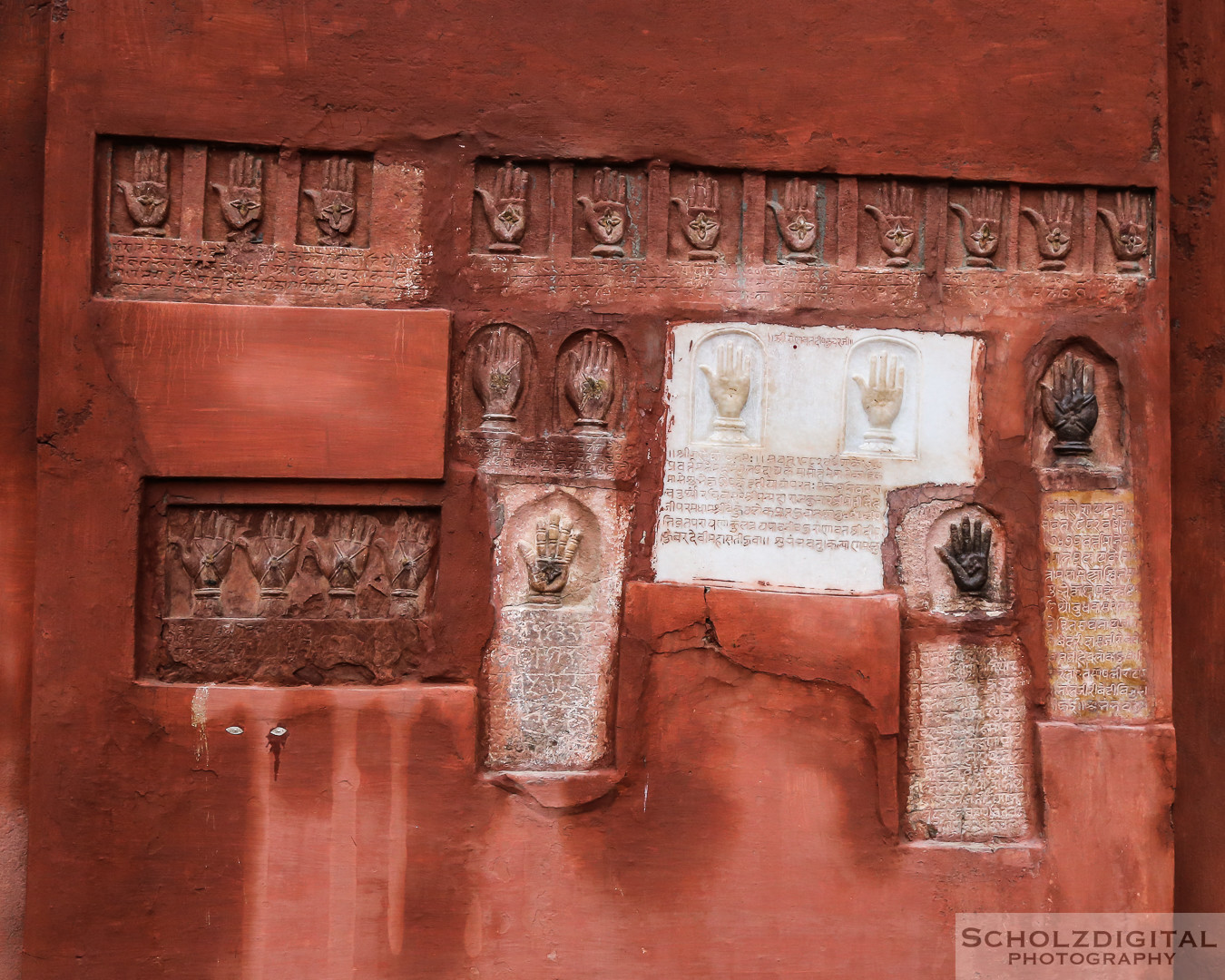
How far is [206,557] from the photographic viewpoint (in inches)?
147

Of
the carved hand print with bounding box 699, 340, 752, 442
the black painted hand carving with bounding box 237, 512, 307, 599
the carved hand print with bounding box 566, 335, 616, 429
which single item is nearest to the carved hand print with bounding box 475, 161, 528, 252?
the carved hand print with bounding box 566, 335, 616, 429

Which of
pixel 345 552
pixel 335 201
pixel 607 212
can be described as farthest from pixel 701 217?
pixel 345 552

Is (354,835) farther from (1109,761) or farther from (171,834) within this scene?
(1109,761)

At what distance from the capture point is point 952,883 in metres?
3.74

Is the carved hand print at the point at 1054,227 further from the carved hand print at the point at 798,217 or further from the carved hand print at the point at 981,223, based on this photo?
the carved hand print at the point at 798,217

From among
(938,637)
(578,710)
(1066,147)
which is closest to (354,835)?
(578,710)

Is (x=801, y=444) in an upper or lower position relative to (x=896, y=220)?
lower

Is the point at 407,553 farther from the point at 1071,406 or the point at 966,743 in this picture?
the point at 1071,406

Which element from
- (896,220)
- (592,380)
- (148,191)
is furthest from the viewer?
(896,220)

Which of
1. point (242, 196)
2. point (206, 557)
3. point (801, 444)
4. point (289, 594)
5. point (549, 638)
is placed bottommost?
point (549, 638)

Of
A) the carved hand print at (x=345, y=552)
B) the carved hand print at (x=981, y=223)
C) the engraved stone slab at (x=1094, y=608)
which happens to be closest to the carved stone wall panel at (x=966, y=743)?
the engraved stone slab at (x=1094, y=608)

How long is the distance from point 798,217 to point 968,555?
1553 mm

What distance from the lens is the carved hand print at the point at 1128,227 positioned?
3.97m

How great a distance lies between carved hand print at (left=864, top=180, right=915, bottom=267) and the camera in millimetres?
3934
